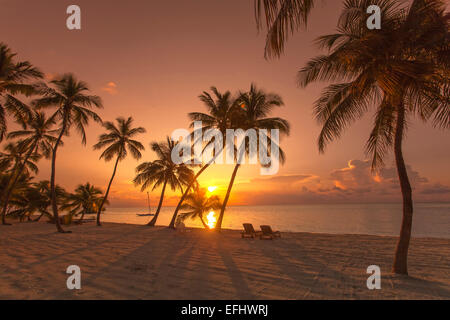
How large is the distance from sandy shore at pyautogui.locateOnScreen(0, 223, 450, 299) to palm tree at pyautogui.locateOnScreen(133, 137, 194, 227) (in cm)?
1125

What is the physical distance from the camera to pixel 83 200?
3127cm

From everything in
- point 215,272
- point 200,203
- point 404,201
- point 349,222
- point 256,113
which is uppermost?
point 256,113

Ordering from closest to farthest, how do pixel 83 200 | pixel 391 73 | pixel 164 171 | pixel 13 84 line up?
pixel 391 73 → pixel 13 84 → pixel 164 171 → pixel 83 200

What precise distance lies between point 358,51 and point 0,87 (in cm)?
1652

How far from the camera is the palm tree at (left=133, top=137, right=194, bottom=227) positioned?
20.9 meters

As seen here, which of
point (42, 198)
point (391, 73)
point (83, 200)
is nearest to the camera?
point (391, 73)

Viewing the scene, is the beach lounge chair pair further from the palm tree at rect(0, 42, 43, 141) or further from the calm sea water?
the calm sea water

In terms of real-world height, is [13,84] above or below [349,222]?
above

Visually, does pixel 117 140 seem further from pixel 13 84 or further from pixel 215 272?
pixel 215 272

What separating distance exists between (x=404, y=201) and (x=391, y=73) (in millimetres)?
3484

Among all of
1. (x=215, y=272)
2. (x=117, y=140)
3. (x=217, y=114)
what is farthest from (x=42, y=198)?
(x=215, y=272)

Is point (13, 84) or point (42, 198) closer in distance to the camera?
point (13, 84)
